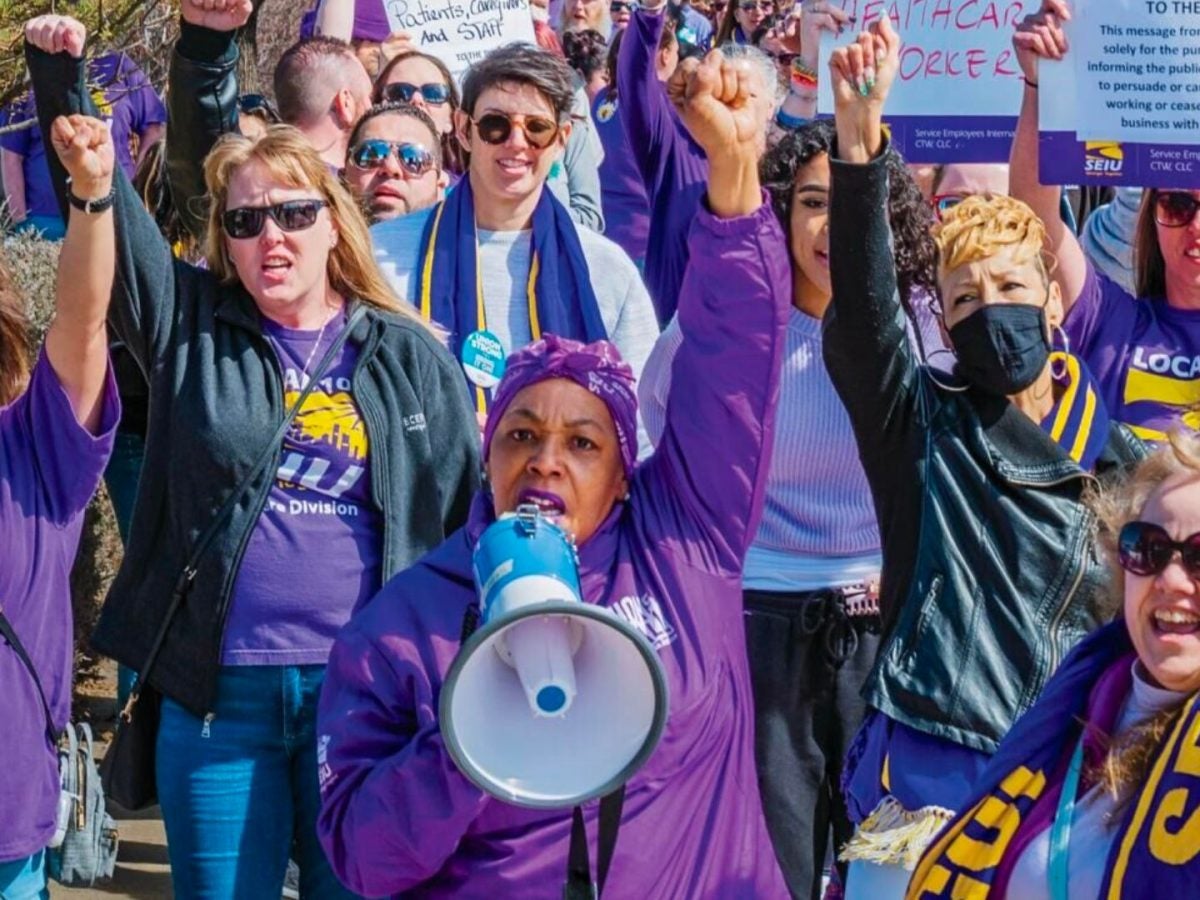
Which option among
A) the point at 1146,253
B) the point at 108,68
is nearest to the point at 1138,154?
the point at 1146,253

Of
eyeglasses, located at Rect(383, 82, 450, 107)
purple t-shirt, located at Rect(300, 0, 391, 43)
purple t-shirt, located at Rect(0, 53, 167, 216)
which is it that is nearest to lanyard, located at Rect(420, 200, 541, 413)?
eyeglasses, located at Rect(383, 82, 450, 107)

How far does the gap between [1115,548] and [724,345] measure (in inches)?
26.1

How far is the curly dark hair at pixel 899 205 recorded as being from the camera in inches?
184

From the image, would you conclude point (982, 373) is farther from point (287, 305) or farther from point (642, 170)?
point (642, 170)

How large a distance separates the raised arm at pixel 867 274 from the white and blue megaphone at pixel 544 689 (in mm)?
1019

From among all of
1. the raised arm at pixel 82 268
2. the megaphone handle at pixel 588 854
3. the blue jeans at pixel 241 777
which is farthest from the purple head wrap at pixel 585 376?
the blue jeans at pixel 241 777

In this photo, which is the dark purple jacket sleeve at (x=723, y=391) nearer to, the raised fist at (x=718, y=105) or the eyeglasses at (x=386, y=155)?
the raised fist at (x=718, y=105)

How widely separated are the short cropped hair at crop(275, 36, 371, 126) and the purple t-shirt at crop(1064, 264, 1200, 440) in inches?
105

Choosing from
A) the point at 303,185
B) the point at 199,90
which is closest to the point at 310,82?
the point at 199,90

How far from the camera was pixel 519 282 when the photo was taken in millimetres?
5391

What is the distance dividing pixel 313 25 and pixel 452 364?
4.96 m

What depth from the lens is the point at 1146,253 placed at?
5391mm

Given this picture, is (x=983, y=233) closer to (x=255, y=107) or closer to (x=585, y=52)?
(x=255, y=107)

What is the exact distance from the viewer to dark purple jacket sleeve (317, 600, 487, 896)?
2990mm
